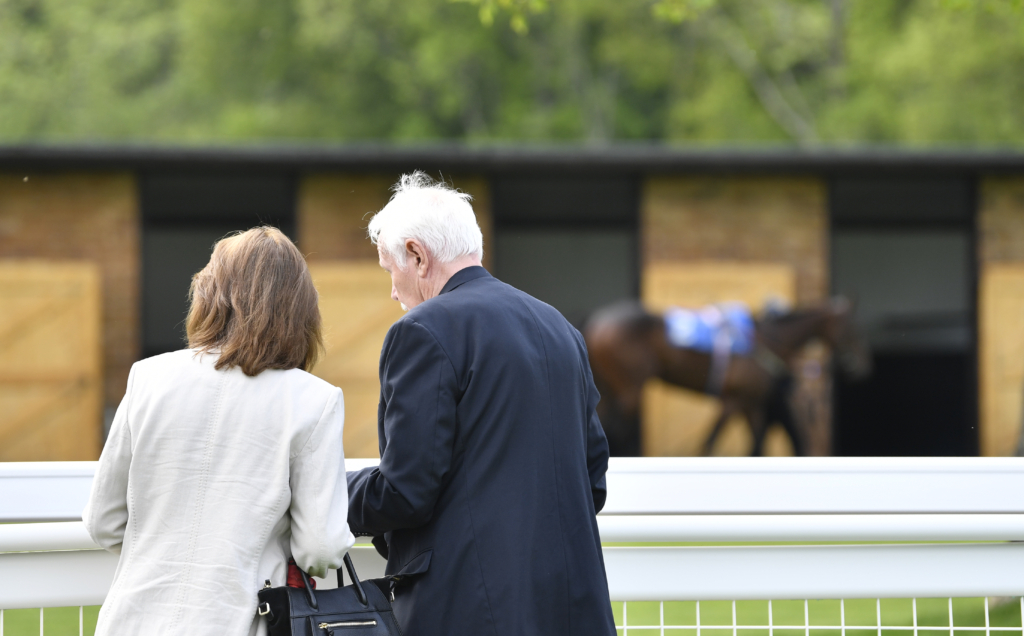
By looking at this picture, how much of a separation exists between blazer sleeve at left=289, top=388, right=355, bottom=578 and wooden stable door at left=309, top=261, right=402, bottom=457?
9.42 metres

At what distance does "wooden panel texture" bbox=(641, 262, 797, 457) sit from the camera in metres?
11.7

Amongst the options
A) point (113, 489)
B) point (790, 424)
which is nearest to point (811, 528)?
point (113, 489)

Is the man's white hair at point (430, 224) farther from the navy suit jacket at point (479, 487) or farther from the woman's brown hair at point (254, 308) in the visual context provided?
the woman's brown hair at point (254, 308)

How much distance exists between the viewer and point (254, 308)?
159 centimetres

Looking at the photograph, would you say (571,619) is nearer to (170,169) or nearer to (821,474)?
(821,474)

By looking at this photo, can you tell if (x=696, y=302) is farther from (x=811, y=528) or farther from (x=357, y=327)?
(x=811, y=528)

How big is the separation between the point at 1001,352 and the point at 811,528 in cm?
Result: 1123

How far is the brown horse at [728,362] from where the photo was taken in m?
10.5

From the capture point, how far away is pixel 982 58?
69.3ft

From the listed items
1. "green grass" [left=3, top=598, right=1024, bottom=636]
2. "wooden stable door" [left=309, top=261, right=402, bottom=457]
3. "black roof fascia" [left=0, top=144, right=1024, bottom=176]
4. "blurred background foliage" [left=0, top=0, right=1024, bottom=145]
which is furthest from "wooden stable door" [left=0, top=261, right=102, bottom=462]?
"blurred background foliage" [left=0, top=0, right=1024, bottom=145]

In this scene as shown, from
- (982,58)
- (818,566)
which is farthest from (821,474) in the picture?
(982,58)

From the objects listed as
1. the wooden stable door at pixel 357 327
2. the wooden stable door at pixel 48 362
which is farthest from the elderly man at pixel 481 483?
the wooden stable door at pixel 48 362

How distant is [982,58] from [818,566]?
73.5ft

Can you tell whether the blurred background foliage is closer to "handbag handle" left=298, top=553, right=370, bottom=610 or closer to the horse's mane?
the horse's mane
